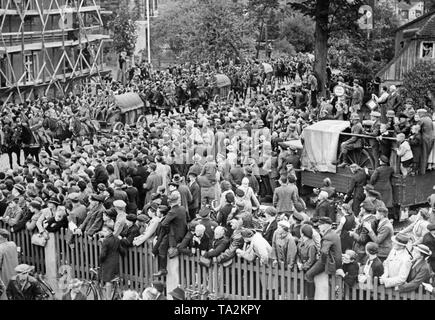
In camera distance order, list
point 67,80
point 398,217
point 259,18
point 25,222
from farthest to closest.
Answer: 1. point 259,18
2. point 67,80
3. point 398,217
4. point 25,222

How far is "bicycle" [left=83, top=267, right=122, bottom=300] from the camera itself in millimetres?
12727

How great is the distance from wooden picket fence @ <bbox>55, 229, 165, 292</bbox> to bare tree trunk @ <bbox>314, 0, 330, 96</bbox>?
66.8 feet

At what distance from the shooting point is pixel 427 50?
1364 inches

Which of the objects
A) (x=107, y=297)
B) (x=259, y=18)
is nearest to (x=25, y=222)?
(x=107, y=297)

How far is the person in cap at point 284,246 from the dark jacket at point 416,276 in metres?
1.78

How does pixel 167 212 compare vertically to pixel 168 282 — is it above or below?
above

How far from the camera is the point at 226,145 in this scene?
21.1m

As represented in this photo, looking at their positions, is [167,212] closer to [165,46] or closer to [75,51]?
[75,51]

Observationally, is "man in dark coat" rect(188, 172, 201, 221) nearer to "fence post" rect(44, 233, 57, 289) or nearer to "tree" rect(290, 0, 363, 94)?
"fence post" rect(44, 233, 57, 289)

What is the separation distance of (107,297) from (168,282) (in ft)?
3.33

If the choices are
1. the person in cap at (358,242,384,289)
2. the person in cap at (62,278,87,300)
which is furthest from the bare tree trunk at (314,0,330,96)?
the person in cap at (62,278,87,300)

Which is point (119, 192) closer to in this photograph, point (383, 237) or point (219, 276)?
point (219, 276)

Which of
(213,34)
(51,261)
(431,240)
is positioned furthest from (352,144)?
(213,34)
